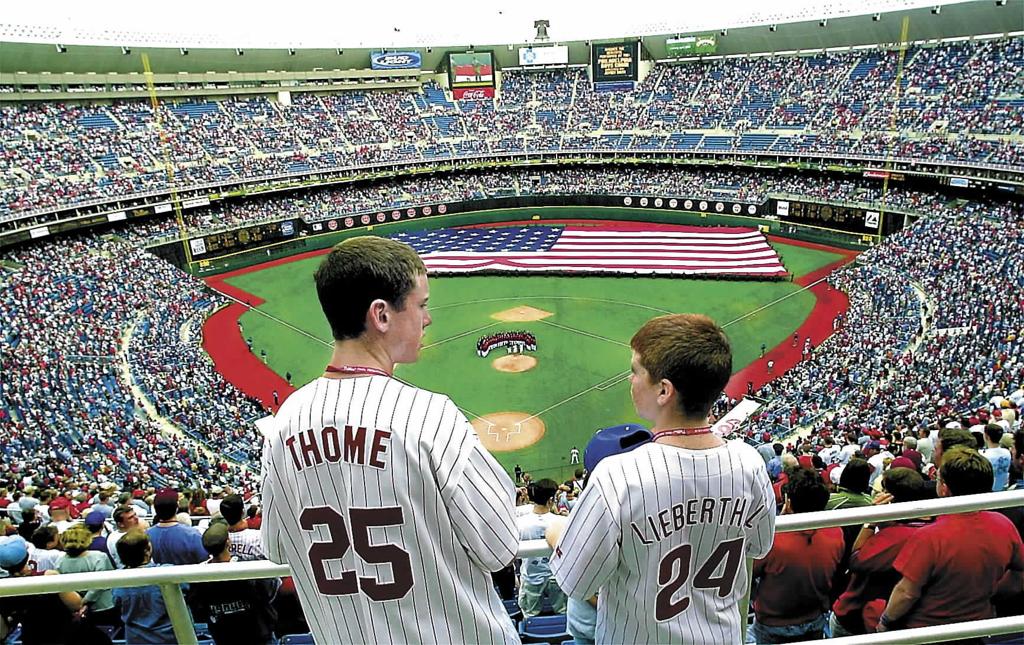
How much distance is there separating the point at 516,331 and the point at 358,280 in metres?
25.3

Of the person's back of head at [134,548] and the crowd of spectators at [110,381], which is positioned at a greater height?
A: the person's back of head at [134,548]

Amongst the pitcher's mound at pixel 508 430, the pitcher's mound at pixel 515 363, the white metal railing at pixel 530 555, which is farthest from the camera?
the pitcher's mound at pixel 515 363

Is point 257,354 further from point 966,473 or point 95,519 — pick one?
point 966,473

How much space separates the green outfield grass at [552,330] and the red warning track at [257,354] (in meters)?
0.47

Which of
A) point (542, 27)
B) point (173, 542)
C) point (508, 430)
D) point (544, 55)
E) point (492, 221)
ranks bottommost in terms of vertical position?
point (508, 430)

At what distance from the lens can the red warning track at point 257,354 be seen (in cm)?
2298

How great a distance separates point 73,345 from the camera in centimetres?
2236

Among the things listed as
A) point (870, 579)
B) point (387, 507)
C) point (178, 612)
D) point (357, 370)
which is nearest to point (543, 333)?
point (870, 579)

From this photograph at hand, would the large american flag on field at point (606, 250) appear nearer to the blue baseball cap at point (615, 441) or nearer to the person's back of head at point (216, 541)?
the person's back of head at point (216, 541)

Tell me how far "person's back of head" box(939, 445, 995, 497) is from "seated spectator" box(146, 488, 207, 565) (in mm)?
4637

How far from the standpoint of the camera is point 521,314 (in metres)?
29.4

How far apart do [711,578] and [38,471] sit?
15770 millimetres

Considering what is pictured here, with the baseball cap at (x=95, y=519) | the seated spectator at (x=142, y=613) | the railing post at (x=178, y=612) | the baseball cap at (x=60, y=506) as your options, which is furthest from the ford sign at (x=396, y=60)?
the railing post at (x=178, y=612)

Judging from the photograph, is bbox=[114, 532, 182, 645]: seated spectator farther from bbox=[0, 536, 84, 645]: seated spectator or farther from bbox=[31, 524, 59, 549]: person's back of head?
bbox=[31, 524, 59, 549]: person's back of head
